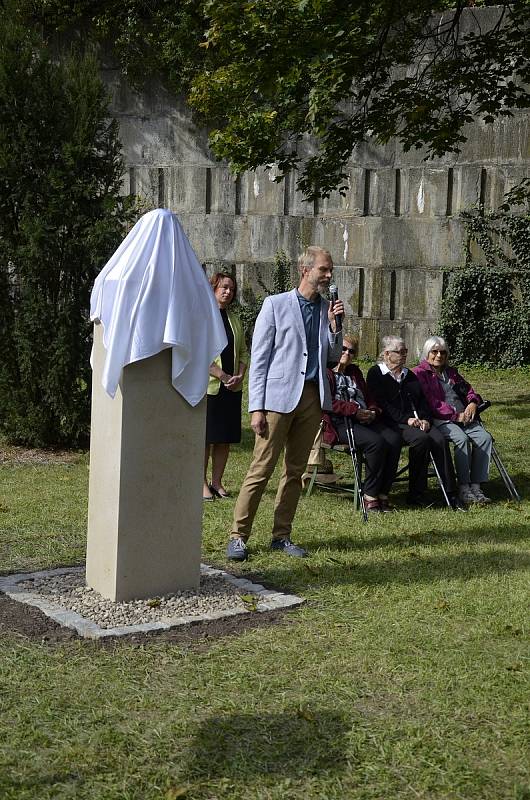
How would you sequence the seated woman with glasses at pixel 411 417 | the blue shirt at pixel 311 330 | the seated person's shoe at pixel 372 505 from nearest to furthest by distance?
the blue shirt at pixel 311 330
the seated person's shoe at pixel 372 505
the seated woman with glasses at pixel 411 417

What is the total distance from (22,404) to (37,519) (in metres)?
3.28

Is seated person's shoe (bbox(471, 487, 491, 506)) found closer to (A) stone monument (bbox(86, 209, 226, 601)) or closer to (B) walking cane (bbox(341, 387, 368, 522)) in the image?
(B) walking cane (bbox(341, 387, 368, 522))

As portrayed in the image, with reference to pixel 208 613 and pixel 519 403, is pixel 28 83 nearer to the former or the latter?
pixel 208 613

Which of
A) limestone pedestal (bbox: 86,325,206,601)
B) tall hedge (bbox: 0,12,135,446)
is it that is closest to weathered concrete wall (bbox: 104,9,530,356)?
tall hedge (bbox: 0,12,135,446)

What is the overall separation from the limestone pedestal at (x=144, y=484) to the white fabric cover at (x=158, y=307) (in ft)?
0.33

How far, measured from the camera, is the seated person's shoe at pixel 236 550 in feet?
24.1

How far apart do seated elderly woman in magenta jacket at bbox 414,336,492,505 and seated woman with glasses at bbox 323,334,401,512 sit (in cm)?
66

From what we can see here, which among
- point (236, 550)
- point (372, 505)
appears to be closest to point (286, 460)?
point (236, 550)

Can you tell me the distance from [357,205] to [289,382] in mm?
11808

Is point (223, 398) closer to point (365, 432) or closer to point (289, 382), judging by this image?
point (365, 432)

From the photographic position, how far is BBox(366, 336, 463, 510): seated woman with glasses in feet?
31.3

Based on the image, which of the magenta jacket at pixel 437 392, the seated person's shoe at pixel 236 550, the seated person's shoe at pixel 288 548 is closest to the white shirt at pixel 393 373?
the magenta jacket at pixel 437 392

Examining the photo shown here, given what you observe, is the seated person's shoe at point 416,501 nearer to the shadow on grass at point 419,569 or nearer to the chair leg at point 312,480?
the chair leg at point 312,480

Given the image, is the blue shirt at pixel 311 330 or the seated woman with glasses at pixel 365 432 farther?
the seated woman with glasses at pixel 365 432
